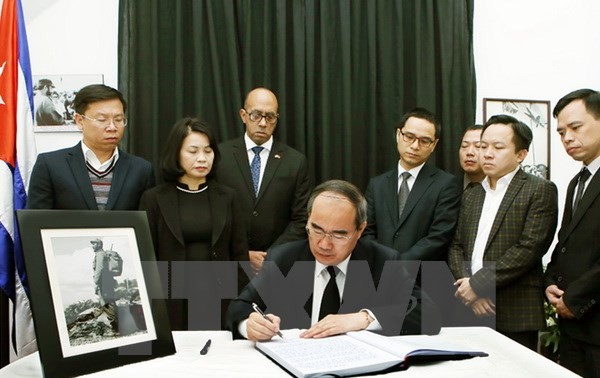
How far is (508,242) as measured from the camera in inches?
101

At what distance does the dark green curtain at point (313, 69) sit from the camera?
3402 mm

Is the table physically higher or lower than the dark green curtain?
lower

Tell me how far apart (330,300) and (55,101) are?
7.88 feet

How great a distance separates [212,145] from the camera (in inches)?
104

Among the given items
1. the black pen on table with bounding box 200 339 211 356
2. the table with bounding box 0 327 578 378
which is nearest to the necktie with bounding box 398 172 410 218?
the table with bounding box 0 327 578 378

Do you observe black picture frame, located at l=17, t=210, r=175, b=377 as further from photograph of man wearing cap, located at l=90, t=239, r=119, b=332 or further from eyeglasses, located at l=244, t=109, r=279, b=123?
eyeglasses, located at l=244, t=109, r=279, b=123

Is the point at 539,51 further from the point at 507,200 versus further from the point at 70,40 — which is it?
the point at 70,40

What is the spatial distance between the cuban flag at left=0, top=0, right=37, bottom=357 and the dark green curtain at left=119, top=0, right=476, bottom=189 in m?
0.62

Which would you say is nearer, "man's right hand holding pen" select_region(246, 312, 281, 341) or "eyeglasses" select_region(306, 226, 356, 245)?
"man's right hand holding pen" select_region(246, 312, 281, 341)

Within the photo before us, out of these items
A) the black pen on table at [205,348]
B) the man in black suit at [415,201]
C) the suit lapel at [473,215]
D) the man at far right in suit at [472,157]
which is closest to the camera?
the black pen on table at [205,348]

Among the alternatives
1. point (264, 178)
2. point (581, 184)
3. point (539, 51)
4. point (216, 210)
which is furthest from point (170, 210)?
point (539, 51)

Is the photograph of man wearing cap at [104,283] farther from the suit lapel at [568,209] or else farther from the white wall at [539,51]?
the white wall at [539,51]

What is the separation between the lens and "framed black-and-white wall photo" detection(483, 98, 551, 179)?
3.74 meters

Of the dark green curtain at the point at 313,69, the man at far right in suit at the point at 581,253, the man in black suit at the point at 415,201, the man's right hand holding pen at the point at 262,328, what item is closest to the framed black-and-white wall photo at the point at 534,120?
the dark green curtain at the point at 313,69
